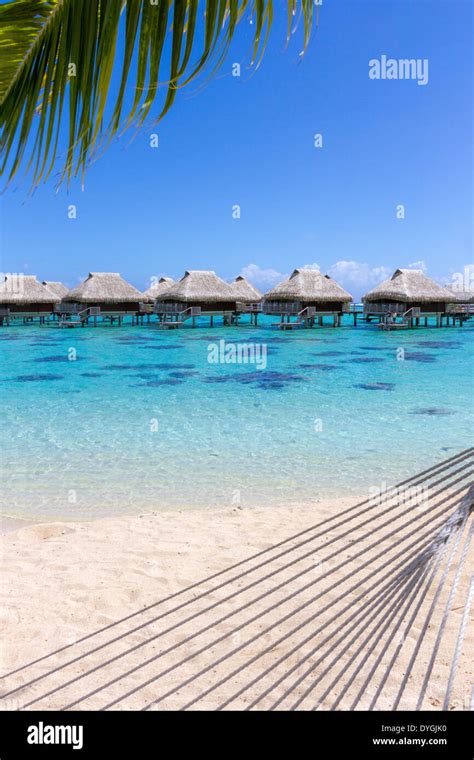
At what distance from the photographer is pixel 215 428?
376 inches

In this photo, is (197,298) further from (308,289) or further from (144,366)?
(144,366)

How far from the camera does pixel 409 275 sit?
3447 centimetres

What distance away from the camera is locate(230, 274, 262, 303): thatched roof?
37969 millimetres

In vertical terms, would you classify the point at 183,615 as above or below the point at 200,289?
below

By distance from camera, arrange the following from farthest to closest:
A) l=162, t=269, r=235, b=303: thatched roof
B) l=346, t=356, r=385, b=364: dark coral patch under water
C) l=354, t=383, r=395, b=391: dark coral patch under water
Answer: l=162, t=269, r=235, b=303: thatched roof
l=346, t=356, r=385, b=364: dark coral patch under water
l=354, t=383, r=395, b=391: dark coral patch under water

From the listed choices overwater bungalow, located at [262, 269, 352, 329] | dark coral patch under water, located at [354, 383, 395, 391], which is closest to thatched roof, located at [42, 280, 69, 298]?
overwater bungalow, located at [262, 269, 352, 329]

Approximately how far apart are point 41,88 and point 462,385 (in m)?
14.6

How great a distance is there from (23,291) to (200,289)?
490 inches

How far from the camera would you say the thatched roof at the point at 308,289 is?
34938 mm

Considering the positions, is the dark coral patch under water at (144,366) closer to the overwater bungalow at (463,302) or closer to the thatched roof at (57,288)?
the overwater bungalow at (463,302)

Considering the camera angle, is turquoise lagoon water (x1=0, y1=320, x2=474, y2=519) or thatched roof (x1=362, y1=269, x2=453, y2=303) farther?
thatched roof (x1=362, y1=269, x2=453, y2=303)

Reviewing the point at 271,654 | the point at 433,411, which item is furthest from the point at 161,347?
the point at 271,654

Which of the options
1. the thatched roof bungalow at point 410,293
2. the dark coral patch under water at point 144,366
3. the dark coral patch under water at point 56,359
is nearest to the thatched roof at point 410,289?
the thatched roof bungalow at point 410,293
